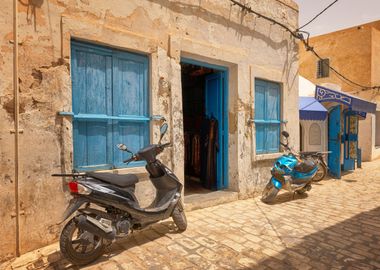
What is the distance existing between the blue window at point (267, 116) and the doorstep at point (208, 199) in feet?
4.60

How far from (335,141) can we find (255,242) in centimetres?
726

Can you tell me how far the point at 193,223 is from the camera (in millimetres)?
4457

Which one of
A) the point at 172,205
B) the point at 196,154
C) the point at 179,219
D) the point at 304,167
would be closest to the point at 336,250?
the point at 179,219

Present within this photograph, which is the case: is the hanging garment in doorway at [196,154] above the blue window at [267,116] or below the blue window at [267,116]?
below

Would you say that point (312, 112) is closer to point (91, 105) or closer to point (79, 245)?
point (91, 105)

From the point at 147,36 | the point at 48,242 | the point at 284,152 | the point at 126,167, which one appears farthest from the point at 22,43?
the point at 284,152

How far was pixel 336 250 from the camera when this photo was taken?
3455 millimetres

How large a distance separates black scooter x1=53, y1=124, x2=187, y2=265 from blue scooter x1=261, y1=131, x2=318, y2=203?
293 cm

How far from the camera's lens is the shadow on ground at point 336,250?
122 inches

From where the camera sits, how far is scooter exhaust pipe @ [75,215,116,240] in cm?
292

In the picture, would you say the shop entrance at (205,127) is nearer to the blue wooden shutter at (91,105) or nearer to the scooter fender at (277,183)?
the scooter fender at (277,183)

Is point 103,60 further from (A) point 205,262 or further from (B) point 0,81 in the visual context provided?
(A) point 205,262

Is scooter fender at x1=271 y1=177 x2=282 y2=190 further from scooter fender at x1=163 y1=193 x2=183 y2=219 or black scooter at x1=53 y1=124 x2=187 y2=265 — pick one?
black scooter at x1=53 y1=124 x2=187 y2=265

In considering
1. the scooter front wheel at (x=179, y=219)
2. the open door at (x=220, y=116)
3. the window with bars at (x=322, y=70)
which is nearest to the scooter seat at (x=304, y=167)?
the open door at (x=220, y=116)
